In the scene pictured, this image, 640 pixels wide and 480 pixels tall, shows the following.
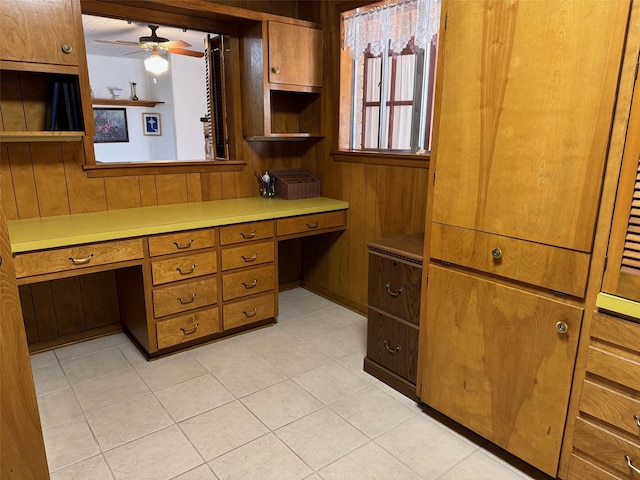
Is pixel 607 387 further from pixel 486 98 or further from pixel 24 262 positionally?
pixel 24 262

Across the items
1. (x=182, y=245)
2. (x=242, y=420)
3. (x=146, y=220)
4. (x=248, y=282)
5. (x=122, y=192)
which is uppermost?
(x=122, y=192)

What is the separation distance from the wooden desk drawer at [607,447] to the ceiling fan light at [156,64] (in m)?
3.02

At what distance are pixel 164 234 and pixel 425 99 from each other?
175 centimetres

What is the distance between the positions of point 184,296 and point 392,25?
201 cm

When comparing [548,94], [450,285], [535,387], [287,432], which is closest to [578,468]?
[535,387]

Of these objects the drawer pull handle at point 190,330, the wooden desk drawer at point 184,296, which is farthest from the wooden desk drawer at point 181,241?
the drawer pull handle at point 190,330

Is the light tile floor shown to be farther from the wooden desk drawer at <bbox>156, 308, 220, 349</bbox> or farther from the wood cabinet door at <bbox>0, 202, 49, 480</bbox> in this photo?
the wood cabinet door at <bbox>0, 202, 49, 480</bbox>

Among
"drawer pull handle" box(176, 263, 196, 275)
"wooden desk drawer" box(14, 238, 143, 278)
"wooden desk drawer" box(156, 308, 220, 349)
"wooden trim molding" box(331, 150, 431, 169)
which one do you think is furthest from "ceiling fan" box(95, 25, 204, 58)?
"wooden desk drawer" box(156, 308, 220, 349)

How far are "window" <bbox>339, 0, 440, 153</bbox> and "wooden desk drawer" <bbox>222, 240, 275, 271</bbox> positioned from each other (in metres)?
0.98

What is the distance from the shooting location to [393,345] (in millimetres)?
2270

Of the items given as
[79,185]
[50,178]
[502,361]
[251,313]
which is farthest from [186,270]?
[502,361]

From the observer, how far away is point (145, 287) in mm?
2383

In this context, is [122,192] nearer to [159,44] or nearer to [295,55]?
[159,44]

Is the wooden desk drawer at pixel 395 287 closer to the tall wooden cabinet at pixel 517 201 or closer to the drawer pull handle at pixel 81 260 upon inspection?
the tall wooden cabinet at pixel 517 201
